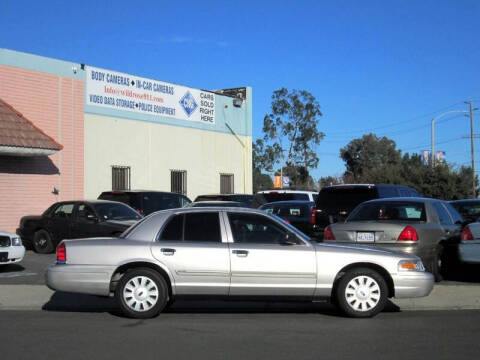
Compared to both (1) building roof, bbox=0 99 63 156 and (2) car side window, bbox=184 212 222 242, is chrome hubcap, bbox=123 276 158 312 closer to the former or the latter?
(2) car side window, bbox=184 212 222 242

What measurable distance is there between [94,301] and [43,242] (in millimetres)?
8087

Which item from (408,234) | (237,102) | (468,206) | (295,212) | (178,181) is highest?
(237,102)

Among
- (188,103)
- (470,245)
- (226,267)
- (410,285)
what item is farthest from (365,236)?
(188,103)

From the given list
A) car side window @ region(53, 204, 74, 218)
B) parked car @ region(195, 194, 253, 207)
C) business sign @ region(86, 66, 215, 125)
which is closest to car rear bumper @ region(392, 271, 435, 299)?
car side window @ region(53, 204, 74, 218)

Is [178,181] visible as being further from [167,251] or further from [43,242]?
[167,251]

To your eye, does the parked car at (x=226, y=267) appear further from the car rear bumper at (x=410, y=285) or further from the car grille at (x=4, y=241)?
the car grille at (x=4, y=241)

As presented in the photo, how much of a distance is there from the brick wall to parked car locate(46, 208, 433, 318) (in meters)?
12.3

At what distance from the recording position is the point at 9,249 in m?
13.2

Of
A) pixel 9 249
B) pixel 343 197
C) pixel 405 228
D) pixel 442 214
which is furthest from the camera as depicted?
pixel 343 197

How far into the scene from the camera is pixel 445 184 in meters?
43.9

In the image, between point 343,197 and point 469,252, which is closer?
point 469,252

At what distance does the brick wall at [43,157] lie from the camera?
1978 centimetres

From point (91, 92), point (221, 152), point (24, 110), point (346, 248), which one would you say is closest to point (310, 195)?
point (221, 152)

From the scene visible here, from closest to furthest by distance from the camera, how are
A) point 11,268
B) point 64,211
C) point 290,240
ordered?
1. point 290,240
2. point 11,268
3. point 64,211
